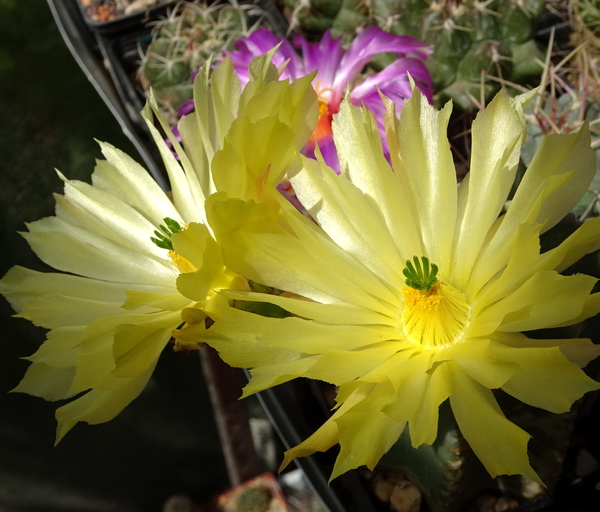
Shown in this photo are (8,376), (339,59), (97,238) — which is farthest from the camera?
(8,376)

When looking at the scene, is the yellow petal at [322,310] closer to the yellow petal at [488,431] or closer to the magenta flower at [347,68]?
the yellow petal at [488,431]

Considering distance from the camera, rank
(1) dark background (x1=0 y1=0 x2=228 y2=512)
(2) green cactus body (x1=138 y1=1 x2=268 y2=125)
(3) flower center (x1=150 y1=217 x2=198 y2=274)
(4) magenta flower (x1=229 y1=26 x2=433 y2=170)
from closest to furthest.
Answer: (3) flower center (x1=150 y1=217 x2=198 y2=274)
(4) magenta flower (x1=229 y1=26 x2=433 y2=170)
(2) green cactus body (x1=138 y1=1 x2=268 y2=125)
(1) dark background (x1=0 y1=0 x2=228 y2=512)

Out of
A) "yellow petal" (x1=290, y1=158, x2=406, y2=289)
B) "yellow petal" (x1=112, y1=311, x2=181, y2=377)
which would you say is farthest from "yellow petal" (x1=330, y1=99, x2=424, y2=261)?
"yellow petal" (x1=112, y1=311, x2=181, y2=377)

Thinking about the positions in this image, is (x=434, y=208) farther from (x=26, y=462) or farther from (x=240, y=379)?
(x=26, y=462)

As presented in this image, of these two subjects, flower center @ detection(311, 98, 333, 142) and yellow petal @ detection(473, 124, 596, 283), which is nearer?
yellow petal @ detection(473, 124, 596, 283)

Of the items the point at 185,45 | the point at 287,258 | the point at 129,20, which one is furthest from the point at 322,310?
the point at 129,20

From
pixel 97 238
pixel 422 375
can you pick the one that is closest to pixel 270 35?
pixel 97 238

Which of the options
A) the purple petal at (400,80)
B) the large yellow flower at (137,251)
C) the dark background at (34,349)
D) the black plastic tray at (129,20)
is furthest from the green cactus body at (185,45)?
the large yellow flower at (137,251)

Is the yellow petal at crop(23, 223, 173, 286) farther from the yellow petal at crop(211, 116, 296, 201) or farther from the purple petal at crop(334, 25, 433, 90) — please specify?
the purple petal at crop(334, 25, 433, 90)
